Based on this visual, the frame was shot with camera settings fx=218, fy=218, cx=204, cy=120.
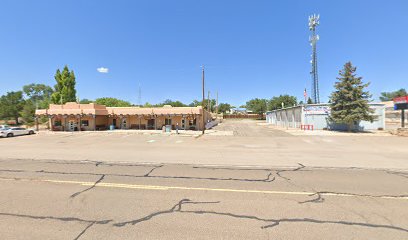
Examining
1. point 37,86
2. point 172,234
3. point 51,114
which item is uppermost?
point 37,86

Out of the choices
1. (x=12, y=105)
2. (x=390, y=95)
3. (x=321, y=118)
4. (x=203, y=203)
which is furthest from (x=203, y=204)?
(x=390, y=95)

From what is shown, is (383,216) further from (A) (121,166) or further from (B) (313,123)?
(B) (313,123)

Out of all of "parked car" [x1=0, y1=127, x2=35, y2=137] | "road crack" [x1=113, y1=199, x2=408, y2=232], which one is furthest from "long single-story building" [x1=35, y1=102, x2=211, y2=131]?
"road crack" [x1=113, y1=199, x2=408, y2=232]

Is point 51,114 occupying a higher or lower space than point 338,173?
higher

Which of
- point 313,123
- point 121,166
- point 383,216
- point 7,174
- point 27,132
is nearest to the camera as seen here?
point 383,216

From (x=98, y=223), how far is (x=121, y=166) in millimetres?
5118

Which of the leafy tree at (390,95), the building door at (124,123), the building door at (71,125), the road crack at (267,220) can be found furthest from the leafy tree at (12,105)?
the leafy tree at (390,95)

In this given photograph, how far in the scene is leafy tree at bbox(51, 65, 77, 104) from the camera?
159ft

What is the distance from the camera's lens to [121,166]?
29.0 feet

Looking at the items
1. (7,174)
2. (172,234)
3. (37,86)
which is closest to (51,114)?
(7,174)

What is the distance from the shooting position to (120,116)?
124ft

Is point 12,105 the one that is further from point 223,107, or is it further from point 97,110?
point 223,107

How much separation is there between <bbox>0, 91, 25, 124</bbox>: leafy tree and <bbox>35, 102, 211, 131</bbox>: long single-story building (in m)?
27.4

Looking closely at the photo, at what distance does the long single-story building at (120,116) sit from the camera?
35.4 metres
